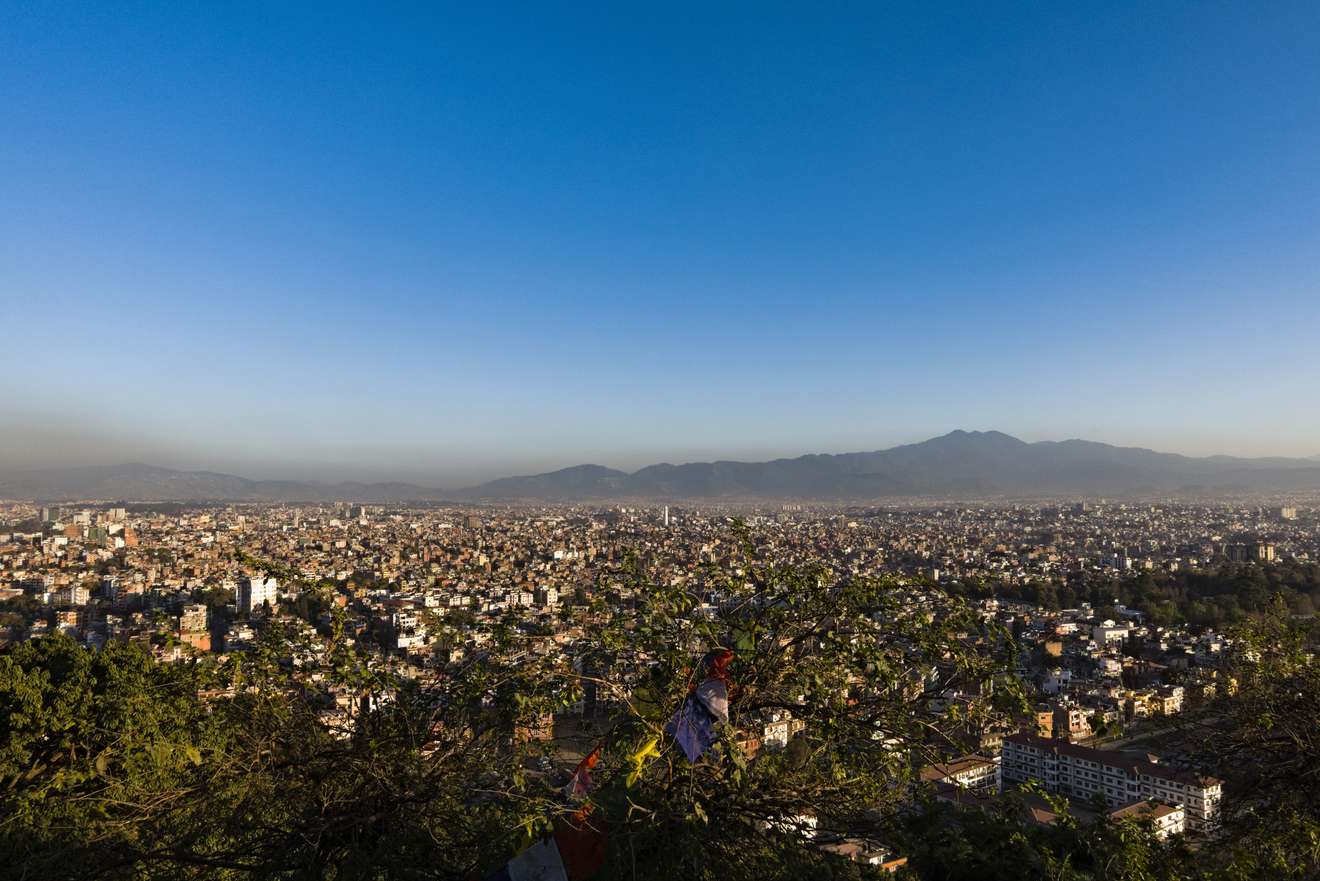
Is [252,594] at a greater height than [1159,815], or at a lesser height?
lesser

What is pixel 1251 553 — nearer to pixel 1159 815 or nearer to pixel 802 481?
pixel 1159 815

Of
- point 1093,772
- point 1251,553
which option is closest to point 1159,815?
point 1093,772

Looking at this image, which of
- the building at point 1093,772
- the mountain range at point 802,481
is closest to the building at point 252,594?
the building at point 1093,772

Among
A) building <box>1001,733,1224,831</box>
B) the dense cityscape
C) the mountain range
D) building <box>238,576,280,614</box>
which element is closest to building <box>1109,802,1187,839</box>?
the dense cityscape

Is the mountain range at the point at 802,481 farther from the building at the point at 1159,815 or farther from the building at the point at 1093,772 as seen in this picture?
the building at the point at 1159,815

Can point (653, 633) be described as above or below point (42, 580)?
above

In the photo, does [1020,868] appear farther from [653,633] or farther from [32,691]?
[32,691]

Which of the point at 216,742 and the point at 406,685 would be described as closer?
the point at 406,685

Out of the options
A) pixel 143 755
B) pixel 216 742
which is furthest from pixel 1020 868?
pixel 143 755
